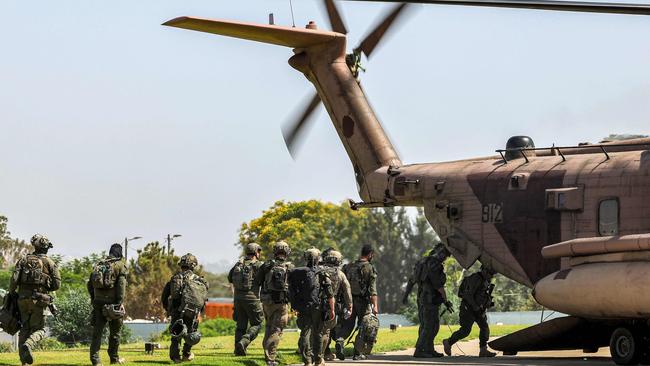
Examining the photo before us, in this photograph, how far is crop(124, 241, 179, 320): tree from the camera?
185 feet

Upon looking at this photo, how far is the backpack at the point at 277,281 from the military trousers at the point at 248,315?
2394mm

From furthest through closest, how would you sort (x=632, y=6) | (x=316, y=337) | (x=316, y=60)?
1. (x=316, y=60)
2. (x=316, y=337)
3. (x=632, y=6)

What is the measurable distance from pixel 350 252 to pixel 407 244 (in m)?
4.43

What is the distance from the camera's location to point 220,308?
56.1 metres

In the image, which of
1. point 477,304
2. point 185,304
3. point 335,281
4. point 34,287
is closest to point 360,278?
point 477,304

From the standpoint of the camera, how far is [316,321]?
16.9 m

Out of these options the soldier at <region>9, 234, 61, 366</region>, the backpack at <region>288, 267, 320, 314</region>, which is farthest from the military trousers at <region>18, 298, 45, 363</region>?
the backpack at <region>288, 267, 320, 314</region>

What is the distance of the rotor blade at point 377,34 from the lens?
24.3 metres

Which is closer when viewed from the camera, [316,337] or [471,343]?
[316,337]

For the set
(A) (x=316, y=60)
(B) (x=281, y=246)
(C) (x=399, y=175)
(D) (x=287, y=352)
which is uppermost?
(A) (x=316, y=60)

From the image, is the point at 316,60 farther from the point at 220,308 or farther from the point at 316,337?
the point at 220,308

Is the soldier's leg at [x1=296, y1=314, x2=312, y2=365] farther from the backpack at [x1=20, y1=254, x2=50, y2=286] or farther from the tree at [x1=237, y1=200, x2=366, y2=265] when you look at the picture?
the tree at [x1=237, y1=200, x2=366, y2=265]

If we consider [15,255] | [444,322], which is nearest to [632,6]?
[444,322]

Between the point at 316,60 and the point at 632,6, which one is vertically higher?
the point at 316,60
